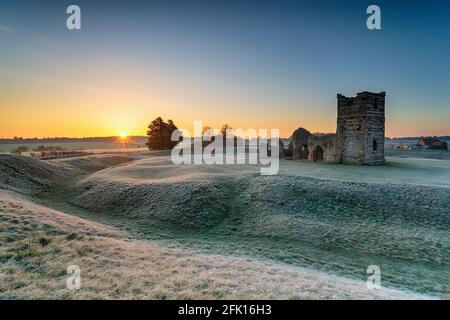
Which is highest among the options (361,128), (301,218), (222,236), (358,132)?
(361,128)

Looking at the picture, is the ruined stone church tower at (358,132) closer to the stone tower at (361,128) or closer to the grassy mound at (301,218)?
the stone tower at (361,128)

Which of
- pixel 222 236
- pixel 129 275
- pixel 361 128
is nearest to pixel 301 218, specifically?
pixel 222 236

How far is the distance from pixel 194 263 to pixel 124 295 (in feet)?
11.3

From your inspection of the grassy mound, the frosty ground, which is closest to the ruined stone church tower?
the frosty ground

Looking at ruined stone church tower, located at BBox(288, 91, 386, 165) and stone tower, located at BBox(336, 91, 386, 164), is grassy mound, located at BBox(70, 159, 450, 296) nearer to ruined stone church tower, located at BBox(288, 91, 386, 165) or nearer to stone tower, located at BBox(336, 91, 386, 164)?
stone tower, located at BBox(336, 91, 386, 164)

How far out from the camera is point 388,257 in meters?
14.3

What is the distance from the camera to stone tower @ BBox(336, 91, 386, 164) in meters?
40.3

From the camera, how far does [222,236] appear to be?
16906mm

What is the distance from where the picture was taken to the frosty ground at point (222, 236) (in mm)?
8211

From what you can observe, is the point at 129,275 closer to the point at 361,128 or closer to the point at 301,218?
the point at 301,218

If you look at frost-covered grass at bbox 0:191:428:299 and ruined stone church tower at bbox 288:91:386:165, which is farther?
ruined stone church tower at bbox 288:91:386:165

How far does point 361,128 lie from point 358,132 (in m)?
0.75

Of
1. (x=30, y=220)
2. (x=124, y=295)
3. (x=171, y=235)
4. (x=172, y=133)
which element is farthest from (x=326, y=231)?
(x=172, y=133)

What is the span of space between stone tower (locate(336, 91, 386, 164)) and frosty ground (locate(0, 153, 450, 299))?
1243 centimetres
